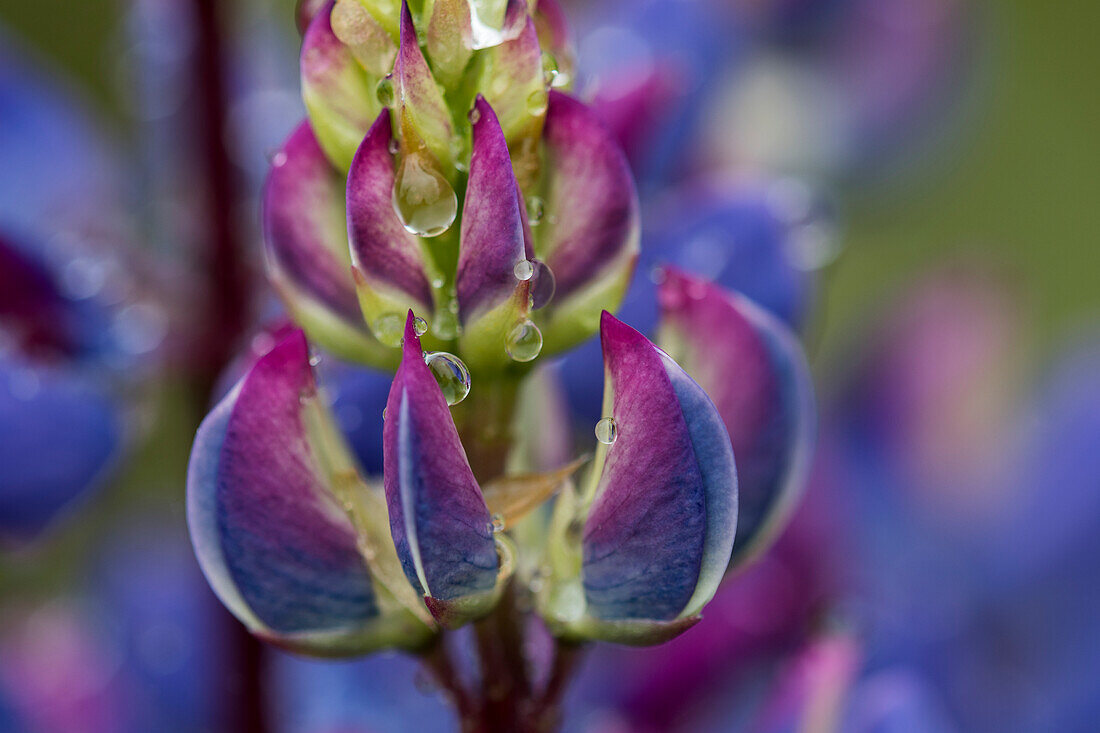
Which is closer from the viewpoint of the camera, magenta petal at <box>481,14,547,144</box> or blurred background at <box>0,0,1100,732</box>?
magenta petal at <box>481,14,547,144</box>

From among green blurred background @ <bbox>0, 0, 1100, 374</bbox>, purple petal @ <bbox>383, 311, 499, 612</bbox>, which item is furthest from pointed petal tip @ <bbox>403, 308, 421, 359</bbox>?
green blurred background @ <bbox>0, 0, 1100, 374</bbox>

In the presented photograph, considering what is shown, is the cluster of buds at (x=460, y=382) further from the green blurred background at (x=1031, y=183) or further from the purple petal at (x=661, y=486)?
the green blurred background at (x=1031, y=183)

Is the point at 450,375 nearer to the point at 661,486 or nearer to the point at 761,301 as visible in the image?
the point at 661,486

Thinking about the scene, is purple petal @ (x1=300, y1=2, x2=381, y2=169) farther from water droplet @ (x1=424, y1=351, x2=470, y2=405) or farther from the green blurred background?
the green blurred background

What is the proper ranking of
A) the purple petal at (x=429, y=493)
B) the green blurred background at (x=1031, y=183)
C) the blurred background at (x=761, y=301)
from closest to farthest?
1. the purple petal at (x=429, y=493)
2. the blurred background at (x=761, y=301)
3. the green blurred background at (x=1031, y=183)

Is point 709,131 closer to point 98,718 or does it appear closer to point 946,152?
A: point 946,152

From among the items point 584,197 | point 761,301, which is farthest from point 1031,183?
point 584,197

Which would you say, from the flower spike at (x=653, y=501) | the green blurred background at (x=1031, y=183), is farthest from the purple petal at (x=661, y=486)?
the green blurred background at (x=1031, y=183)
